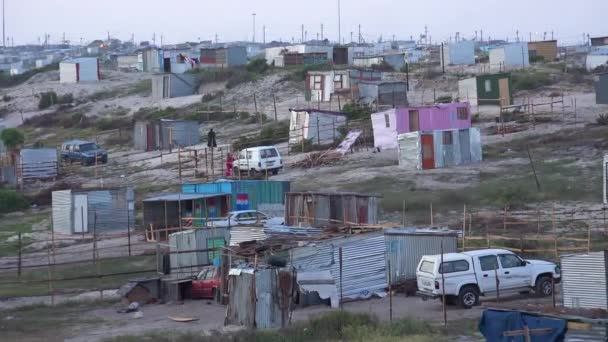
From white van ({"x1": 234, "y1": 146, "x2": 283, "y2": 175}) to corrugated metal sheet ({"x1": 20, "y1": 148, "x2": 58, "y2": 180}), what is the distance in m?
13.0

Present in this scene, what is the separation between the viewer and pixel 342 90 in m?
65.3

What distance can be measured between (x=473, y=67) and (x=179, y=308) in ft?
198

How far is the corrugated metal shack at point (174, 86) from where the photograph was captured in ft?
266

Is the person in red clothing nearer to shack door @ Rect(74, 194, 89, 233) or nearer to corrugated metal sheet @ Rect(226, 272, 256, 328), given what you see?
shack door @ Rect(74, 194, 89, 233)

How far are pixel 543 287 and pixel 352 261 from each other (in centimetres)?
444

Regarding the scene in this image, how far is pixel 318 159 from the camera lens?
49406 millimetres

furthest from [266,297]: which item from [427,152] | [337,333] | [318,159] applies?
[318,159]

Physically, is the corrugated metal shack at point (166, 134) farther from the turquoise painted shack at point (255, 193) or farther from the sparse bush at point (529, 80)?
the turquoise painted shack at point (255, 193)

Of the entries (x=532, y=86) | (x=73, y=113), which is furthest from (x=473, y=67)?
(x=73, y=113)

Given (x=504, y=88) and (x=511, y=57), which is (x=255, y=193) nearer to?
(x=504, y=88)

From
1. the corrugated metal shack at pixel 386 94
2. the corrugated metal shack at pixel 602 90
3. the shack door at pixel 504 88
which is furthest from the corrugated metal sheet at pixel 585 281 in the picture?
the corrugated metal shack at pixel 386 94

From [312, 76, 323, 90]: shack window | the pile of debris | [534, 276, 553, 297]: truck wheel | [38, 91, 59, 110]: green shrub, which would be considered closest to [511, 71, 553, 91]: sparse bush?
[312, 76, 323, 90]: shack window

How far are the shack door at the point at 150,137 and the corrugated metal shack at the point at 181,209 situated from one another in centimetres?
2311

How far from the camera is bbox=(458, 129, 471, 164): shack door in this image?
149 ft
